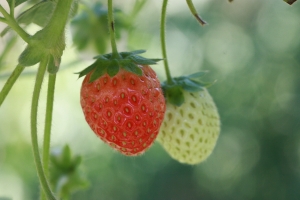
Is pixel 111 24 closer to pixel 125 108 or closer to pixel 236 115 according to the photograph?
pixel 125 108

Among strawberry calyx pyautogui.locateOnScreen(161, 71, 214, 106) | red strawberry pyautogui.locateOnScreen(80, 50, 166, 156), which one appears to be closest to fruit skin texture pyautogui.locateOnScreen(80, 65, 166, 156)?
red strawberry pyautogui.locateOnScreen(80, 50, 166, 156)

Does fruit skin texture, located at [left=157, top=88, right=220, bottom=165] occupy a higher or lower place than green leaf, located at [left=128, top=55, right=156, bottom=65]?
lower

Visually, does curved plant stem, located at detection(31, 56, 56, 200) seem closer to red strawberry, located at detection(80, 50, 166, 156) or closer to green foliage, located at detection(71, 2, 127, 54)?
red strawberry, located at detection(80, 50, 166, 156)

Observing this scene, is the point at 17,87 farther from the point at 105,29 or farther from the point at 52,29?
the point at 52,29

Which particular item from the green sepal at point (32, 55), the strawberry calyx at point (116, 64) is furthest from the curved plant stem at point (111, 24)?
the green sepal at point (32, 55)

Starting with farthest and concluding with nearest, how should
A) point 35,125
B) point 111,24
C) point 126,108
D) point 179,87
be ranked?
point 179,87, point 126,108, point 111,24, point 35,125

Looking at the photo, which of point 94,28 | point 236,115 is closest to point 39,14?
point 94,28

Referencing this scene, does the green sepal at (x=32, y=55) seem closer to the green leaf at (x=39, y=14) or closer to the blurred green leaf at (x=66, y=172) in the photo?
the green leaf at (x=39, y=14)

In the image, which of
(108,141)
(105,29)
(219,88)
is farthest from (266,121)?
(108,141)
